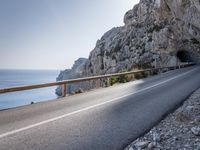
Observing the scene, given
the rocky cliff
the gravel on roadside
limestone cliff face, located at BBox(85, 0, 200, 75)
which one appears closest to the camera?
the gravel on roadside

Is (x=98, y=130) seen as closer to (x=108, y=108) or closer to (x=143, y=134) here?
(x=143, y=134)

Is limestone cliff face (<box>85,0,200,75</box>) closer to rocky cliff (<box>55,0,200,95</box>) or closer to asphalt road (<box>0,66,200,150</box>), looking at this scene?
rocky cliff (<box>55,0,200,95</box>)

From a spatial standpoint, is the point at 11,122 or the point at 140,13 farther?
the point at 140,13

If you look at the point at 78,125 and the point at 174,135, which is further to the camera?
the point at 78,125

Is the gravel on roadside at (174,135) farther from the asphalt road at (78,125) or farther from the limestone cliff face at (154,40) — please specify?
the limestone cliff face at (154,40)

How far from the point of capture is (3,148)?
471 centimetres

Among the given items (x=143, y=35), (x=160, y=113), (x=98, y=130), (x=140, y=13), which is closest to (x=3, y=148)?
(x=98, y=130)

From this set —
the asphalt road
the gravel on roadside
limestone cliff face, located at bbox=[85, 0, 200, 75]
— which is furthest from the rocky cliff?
the gravel on roadside

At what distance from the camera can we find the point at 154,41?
53875 millimetres

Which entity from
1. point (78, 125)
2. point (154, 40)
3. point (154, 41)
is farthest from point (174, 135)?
point (154, 40)

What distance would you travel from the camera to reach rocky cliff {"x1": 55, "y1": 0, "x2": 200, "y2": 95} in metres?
→ 44.8

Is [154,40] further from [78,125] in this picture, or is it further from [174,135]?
[174,135]

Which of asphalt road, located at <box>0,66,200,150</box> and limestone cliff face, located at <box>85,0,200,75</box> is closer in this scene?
asphalt road, located at <box>0,66,200,150</box>

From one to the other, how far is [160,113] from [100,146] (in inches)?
153
